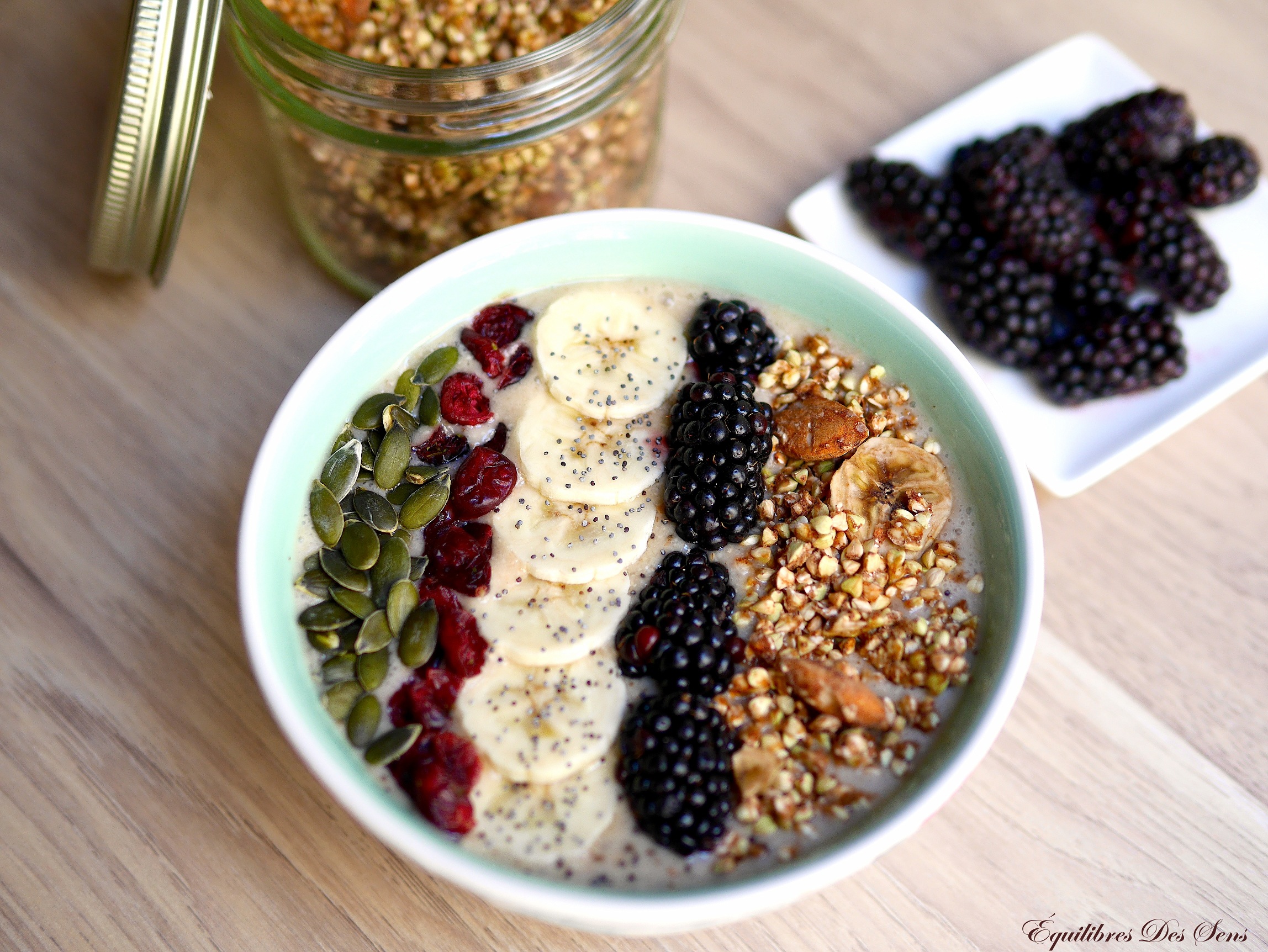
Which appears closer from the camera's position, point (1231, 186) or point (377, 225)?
point (377, 225)

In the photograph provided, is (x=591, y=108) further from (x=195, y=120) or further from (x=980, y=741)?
(x=980, y=741)

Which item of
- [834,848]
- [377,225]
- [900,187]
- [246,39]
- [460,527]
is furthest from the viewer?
[900,187]

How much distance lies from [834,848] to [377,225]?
78 cm

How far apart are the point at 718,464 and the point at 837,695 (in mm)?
211

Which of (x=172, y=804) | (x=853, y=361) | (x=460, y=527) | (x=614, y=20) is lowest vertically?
(x=172, y=804)

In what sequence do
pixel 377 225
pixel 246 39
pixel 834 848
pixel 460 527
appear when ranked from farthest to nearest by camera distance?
pixel 377 225 < pixel 246 39 < pixel 460 527 < pixel 834 848

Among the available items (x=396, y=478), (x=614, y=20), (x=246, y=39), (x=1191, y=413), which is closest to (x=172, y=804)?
(x=396, y=478)

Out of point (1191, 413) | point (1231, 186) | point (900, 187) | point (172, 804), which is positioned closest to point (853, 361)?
point (900, 187)

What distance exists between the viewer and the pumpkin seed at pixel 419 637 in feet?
2.67

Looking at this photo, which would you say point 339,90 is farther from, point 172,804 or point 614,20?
point 172,804

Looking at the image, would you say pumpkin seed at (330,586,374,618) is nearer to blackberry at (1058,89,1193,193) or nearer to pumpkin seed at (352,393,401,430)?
pumpkin seed at (352,393,401,430)

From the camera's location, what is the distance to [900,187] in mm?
1180

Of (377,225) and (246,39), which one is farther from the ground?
(246,39)

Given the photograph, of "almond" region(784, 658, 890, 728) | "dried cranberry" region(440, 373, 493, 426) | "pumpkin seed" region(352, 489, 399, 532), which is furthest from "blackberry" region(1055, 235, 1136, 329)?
"pumpkin seed" region(352, 489, 399, 532)
